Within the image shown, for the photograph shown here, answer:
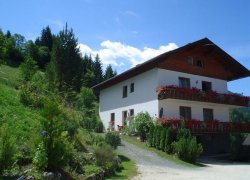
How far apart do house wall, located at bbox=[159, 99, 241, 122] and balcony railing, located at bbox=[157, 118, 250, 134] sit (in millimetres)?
2434

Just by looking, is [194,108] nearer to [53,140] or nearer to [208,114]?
[208,114]

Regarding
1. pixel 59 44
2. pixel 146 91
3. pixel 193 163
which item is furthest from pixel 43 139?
pixel 59 44

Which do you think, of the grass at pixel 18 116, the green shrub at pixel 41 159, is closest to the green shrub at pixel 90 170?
the green shrub at pixel 41 159

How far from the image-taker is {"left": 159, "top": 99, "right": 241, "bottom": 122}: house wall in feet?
90.3

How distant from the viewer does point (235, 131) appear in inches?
1141

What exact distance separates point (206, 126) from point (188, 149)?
5.98 meters

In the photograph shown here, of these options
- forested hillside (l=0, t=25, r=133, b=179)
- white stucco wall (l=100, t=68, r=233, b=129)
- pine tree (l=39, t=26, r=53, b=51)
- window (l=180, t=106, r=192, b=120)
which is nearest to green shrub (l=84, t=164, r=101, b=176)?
forested hillside (l=0, t=25, r=133, b=179)

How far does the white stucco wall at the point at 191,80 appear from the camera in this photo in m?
27.8

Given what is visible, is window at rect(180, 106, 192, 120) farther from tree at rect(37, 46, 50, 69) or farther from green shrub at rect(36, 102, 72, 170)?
tree at rect(37, 46, 50, 69)

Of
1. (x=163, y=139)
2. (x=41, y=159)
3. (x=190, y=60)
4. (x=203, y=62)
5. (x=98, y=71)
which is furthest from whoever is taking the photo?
(x=98, y=71)

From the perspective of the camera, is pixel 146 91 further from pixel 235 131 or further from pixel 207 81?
pixel 235 131

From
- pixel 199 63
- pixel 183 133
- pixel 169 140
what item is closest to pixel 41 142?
pixel 169 140

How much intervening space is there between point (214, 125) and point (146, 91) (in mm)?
6577

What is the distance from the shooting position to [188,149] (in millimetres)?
21156
